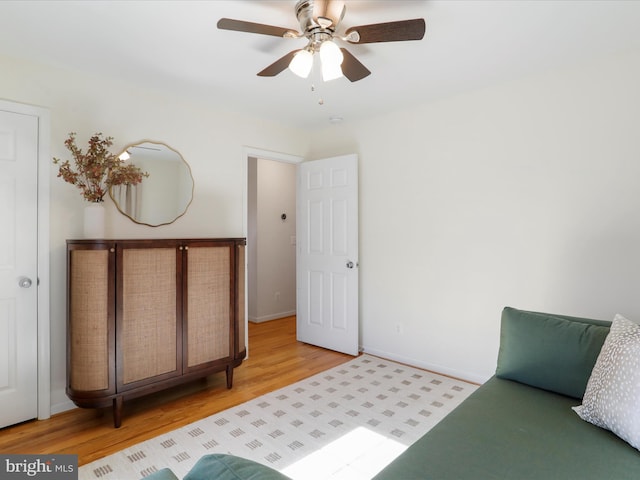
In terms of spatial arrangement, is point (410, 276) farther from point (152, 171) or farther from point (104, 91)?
point (104, 91)

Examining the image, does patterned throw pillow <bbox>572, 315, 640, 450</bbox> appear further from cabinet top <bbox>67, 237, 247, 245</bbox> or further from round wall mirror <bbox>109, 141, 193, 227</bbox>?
round wall mirror <bbox>109, 141, 193, 227</bbox>

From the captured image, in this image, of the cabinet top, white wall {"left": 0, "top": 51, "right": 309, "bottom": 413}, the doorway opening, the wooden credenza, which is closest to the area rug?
the wooden credenza

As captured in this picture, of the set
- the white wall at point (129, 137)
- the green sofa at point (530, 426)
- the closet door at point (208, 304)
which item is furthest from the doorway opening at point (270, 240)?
the green sofa at point (530, 426)

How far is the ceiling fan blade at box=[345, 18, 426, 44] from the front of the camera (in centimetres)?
161

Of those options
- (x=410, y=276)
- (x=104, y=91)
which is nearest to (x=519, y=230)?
(x=410, y=276)

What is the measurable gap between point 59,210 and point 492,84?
11.0ft

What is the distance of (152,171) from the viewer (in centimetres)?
294

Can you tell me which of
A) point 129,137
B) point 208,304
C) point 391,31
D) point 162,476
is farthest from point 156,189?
point 162,476

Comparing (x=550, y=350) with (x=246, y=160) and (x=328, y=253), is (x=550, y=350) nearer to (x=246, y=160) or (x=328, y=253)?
(x=328, y=253)

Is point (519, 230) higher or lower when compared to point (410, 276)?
higher

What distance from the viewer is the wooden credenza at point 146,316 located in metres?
2.26

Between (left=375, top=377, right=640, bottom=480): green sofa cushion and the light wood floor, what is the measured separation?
1.77m

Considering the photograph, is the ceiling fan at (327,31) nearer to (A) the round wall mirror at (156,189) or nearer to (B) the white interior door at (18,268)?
(A) the round wall mirror at (156,189)

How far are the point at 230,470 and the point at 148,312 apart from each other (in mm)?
2019
